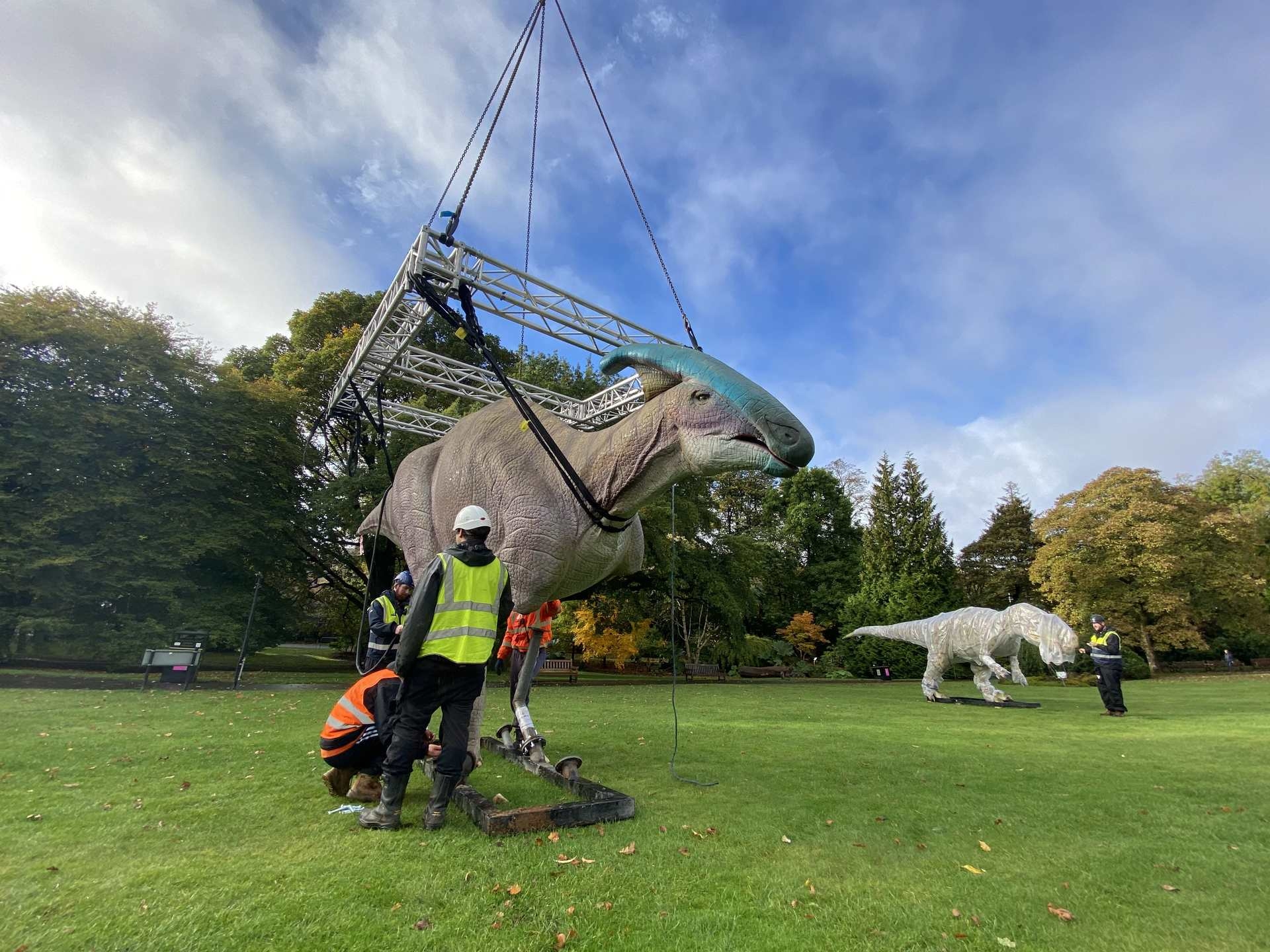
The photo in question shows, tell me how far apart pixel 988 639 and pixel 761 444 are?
465 inches

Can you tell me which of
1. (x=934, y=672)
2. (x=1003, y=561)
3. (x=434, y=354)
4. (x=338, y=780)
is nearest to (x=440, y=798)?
(x=338, y=780)

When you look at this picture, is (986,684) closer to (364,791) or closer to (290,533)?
(364,791)

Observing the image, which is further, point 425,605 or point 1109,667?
point 1109,667

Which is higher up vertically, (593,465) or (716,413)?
(716,413)

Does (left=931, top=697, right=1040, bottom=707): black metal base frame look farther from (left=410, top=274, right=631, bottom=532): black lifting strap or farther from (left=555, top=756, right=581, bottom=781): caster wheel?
(left=410, top=274, right=631, bottom=532): black lifting strap

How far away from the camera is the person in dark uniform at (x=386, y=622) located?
17.1 feet

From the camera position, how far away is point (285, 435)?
61.1ft

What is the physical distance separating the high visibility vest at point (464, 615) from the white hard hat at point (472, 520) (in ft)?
0.68

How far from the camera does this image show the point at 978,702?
39.9ft

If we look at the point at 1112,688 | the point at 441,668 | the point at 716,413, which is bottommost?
the point at 1112,688

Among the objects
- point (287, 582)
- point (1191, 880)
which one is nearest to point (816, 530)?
point (287, 582)

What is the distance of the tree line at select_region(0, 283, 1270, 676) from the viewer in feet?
47.6

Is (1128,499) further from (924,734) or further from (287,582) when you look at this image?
(287,582)

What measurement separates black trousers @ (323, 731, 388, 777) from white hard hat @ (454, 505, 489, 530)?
1.42 meters
